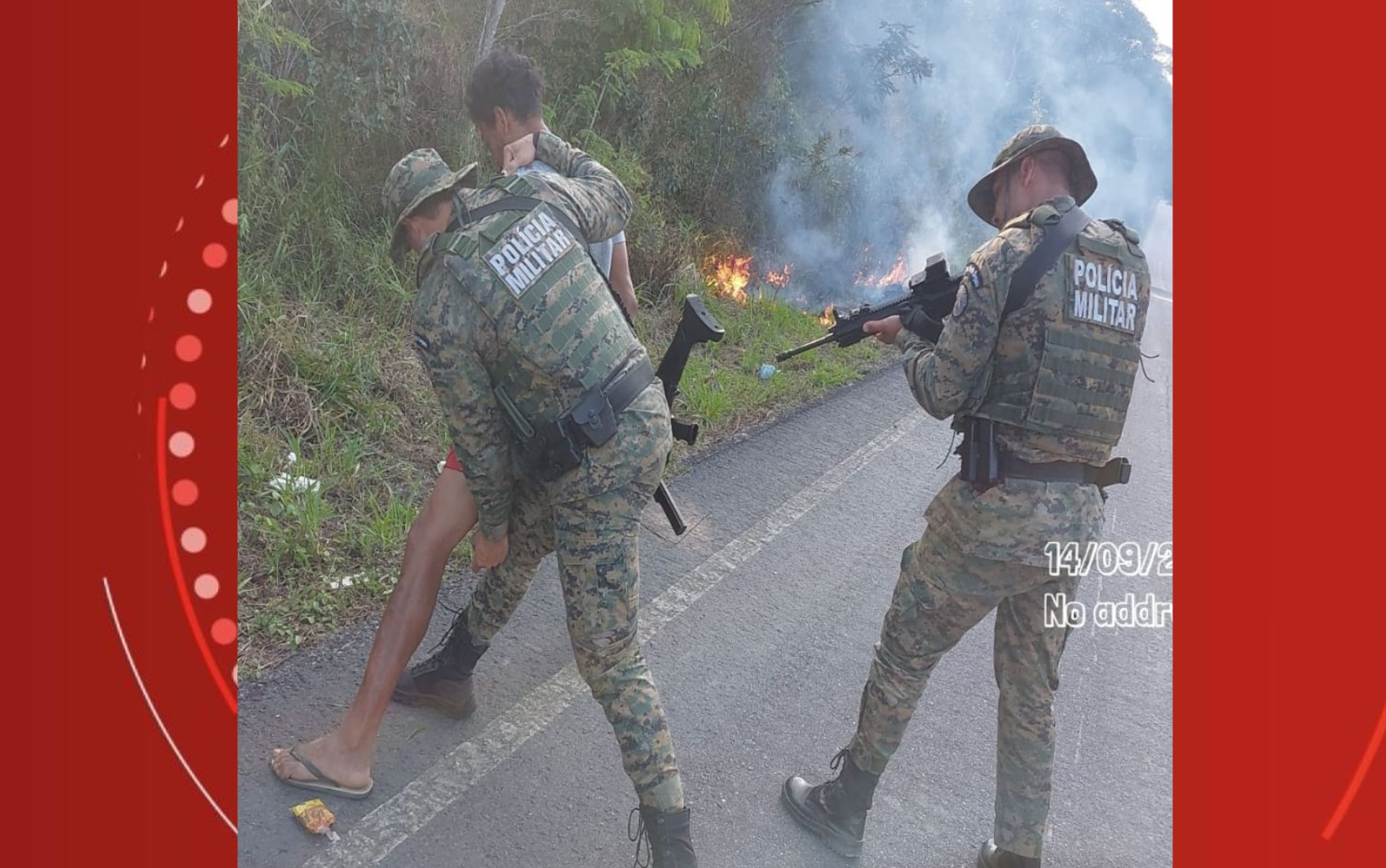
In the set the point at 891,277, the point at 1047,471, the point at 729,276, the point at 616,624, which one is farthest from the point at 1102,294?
the point at 891,277

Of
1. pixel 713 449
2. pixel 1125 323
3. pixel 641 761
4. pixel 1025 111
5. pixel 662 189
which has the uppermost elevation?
pixel 1025 111

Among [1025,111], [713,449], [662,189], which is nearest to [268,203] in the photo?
[713,449]

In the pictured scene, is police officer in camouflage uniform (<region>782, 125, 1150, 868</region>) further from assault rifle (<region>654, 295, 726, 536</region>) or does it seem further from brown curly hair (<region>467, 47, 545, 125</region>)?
brown curly hair (<region>467, 47, 545, 125</region>)

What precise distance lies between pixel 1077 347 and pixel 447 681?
2238 millimetres

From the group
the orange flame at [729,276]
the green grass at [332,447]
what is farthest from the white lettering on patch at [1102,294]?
the orange flame at [729,276]

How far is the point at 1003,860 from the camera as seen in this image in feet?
8.98

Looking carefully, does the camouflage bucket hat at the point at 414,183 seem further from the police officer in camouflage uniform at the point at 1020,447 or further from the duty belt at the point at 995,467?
the duty belt at the point at 995,467

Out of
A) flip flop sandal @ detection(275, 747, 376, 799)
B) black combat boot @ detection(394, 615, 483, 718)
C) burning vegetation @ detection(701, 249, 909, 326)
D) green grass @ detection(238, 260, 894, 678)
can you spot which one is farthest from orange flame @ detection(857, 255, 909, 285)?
flip flop sandal @ detection(275, 747, 376, 799)

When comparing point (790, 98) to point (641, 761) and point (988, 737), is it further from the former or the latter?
point (641, 761)

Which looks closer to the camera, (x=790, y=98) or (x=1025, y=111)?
(x=790, y=98)

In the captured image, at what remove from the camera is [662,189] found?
344 inches

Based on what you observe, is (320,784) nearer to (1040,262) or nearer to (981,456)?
(981,456)
